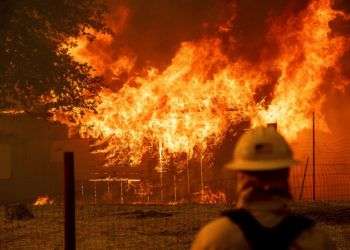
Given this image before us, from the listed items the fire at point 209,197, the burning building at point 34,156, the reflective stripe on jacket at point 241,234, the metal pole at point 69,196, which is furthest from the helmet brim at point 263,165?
the burning building at point 34,156

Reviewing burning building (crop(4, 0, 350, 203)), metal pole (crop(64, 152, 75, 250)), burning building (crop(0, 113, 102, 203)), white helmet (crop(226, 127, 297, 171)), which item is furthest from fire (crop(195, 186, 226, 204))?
white helmet (crop(226, 127, 297, 171))

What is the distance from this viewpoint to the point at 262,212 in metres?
2.44

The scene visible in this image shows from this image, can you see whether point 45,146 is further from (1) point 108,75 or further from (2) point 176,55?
(2) point 176,55

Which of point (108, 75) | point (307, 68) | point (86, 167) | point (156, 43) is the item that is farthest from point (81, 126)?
point (307, 68)

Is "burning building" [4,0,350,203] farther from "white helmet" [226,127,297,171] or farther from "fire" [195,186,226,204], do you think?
"white helmet" [226,127,297,171]

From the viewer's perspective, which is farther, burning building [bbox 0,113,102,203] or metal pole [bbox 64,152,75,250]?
burning building [bbox 0,113,102,203]

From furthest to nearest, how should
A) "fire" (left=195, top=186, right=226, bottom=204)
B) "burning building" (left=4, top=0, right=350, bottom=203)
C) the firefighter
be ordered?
"burning building" (left=4, top=0, right=350, bottom=203) < "fire" (left=195, top=186, right=226, bottom=204) < the firefighter

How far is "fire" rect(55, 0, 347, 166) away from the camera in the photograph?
22469mm

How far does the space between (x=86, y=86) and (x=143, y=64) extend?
7.88m

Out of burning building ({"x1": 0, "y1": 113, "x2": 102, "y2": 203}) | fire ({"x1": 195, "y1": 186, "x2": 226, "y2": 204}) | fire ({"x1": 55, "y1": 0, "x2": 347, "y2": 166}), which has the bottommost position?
fire ({"x1": 195, "y1": 186, "x2": 226, "y2": 204})

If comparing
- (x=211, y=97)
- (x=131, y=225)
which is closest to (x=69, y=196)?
(x=131, y=225)

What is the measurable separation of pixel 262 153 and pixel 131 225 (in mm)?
9418

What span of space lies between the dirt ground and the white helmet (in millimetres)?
7121

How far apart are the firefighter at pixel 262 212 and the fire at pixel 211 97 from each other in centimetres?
1938
